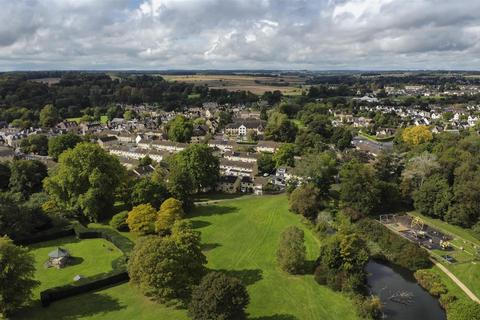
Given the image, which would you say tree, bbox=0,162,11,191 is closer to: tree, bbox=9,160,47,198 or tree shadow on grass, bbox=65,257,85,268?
tree, bbox=9,160,47,198

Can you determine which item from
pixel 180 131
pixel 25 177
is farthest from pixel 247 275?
pixel 180 131

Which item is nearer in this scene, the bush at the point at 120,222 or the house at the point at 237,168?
the bush at the point at 120,222

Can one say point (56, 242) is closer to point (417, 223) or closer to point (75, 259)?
point (75, 259)

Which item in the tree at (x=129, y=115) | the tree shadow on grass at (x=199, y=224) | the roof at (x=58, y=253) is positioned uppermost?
the tree at (x=129, y=115)

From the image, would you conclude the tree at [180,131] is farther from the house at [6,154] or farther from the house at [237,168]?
the house at [6,154]

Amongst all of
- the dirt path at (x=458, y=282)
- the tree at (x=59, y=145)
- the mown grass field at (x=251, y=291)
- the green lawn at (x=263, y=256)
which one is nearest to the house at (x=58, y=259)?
the mown grass field at (x=251, y=291)

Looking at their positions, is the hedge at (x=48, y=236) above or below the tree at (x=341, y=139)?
below
